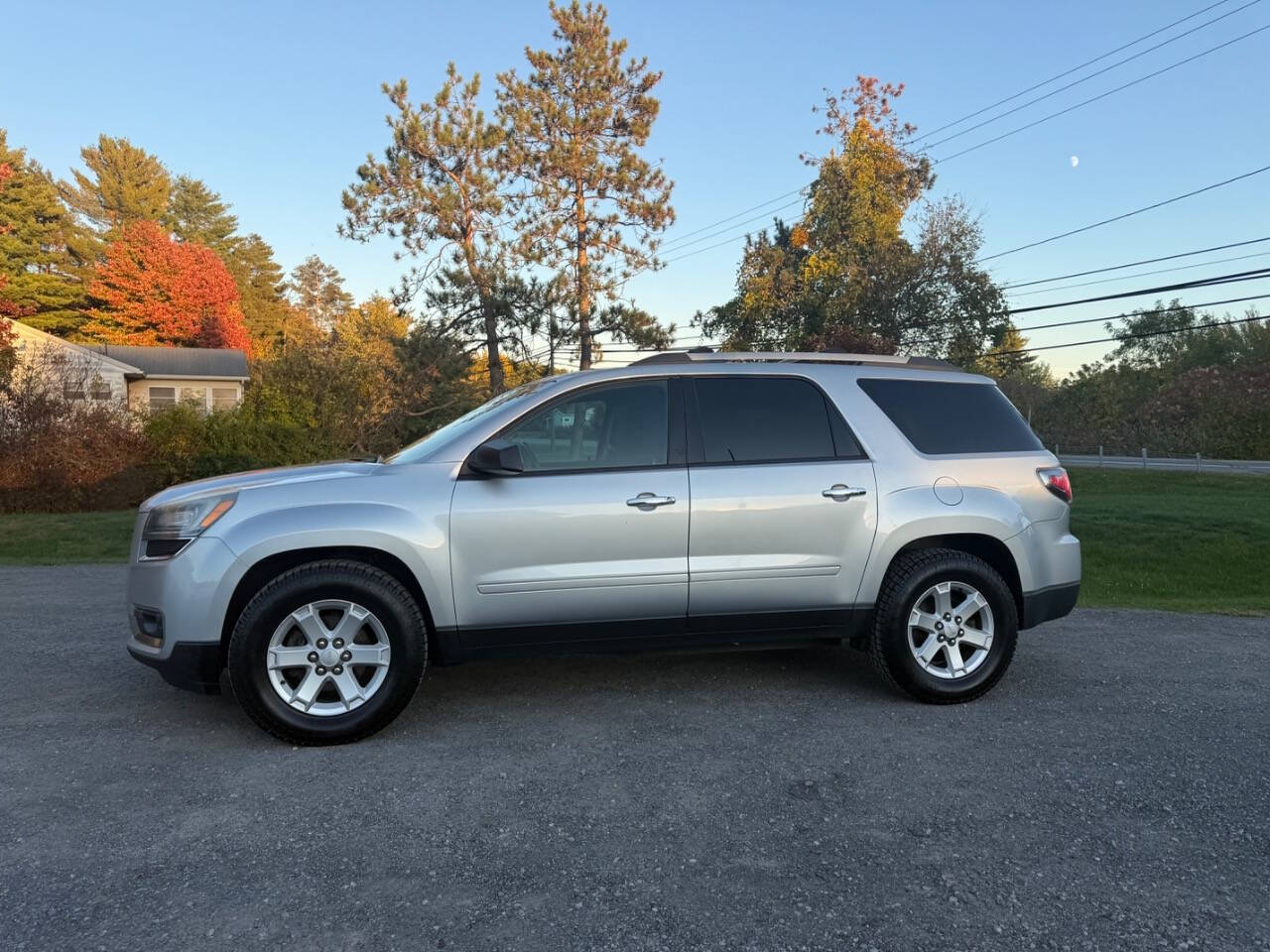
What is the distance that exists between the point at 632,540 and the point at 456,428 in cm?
118

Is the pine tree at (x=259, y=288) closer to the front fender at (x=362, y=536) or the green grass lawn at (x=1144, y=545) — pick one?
the green grass lawn at (x=1144, y=545)

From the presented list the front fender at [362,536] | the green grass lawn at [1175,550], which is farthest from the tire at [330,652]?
the green grass lawn at [1175,550]

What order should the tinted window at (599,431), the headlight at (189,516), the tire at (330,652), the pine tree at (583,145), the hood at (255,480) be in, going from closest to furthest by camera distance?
the tire at (330,652) < the headlight at (189,516) < the hood at (255,480) < the tinted window at (599,431) < the pine tree at (583,145)

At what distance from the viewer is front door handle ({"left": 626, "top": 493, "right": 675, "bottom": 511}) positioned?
4438 millimetres

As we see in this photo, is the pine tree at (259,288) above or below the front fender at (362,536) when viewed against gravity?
above

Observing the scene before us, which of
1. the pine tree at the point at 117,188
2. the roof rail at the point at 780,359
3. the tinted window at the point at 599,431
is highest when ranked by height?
the pine tree at the point at 117,188

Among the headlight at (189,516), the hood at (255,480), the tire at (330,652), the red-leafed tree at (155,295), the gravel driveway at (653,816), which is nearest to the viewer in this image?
the gravel driveway at (653,816)

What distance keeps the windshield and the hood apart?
0.62 ft

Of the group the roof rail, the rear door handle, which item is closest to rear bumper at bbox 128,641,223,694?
the rear door handle

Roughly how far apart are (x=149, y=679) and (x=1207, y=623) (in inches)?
300

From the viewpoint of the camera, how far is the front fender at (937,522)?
4730 millimetres

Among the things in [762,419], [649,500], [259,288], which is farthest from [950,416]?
[259,288]

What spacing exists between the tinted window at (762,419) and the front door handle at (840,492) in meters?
0.20

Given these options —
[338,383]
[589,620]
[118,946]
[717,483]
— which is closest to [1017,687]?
[717,483]
